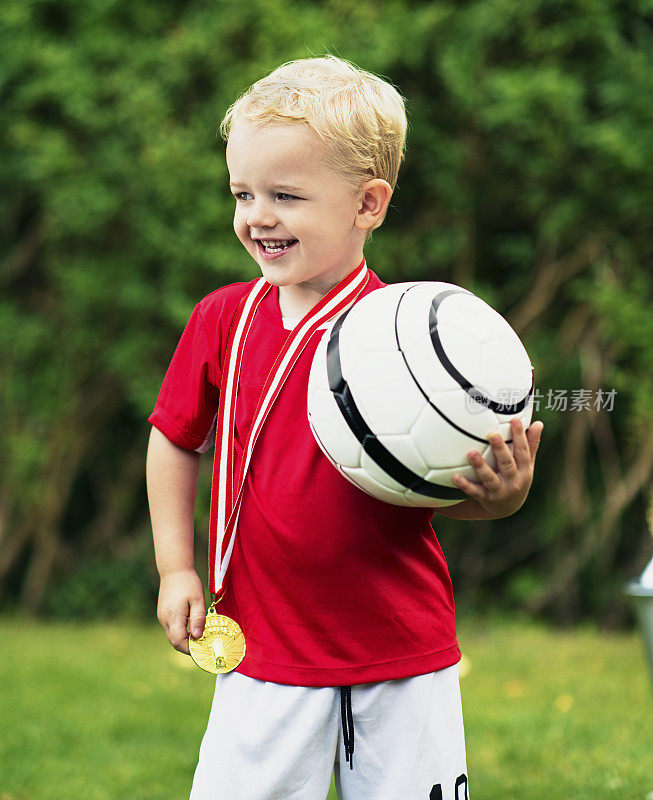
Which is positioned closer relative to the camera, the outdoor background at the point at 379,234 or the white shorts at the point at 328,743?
the white shorts at the point at 328,743

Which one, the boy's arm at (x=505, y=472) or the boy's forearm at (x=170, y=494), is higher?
the boy's arm at (x=505, y=472)

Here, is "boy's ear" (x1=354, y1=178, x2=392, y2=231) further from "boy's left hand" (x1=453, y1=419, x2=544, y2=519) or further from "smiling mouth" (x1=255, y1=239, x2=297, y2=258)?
"boy's left hand" (x1=453, y1=419, x2=544, y2=519)

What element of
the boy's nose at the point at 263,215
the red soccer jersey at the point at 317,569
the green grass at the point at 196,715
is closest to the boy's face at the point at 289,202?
the boy's nose at the point at 263,215

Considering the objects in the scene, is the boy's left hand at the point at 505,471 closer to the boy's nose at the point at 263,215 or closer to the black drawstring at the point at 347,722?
the black drawstring at the point at 347,722

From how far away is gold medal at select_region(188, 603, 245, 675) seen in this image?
1.93 m

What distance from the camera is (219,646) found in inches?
76.3

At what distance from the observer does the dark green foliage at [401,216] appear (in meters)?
5.05

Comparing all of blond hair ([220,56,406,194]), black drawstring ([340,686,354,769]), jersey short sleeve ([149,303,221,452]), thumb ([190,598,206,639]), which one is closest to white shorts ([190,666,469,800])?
black drawstring ([340,686,354,769])

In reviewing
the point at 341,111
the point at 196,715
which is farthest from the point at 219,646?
the point at 196,715

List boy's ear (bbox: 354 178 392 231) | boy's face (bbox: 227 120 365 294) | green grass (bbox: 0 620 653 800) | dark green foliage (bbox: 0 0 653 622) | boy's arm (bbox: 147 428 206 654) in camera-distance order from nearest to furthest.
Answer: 1. boy's face (bbox: 227 120 365 294)
2. boy's ear (bbox: 354 178 392 231)
3. boy's arm (bbox: 147 428 206 654)
4. green grass (bbox: 0 620 653 800)
5. dark green foliage (bbox: 0 0 653 622)

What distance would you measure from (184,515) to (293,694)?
0.45 metres

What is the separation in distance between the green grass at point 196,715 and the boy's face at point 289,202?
206 centimetres

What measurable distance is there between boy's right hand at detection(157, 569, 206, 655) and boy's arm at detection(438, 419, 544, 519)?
60 centimetres

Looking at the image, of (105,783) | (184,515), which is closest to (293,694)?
(184,515)
